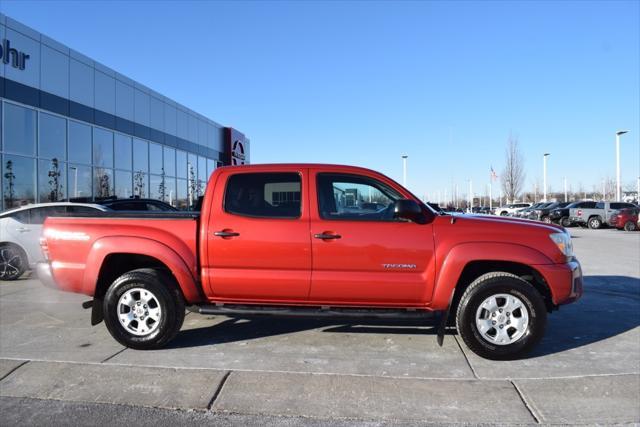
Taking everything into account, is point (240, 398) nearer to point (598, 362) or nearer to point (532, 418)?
point (532, 418)

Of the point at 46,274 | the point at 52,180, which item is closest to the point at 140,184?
the point at 52,180

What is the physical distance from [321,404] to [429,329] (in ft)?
7.84

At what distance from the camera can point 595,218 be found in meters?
29.7

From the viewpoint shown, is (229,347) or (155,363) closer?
(155,363)

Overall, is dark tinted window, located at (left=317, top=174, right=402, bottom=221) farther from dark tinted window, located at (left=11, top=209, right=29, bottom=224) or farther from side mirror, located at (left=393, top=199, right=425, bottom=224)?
dark tinted window, located at (left=11, top=209, right=29, bottom=224)

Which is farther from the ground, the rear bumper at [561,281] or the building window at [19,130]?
the building window at [19,130]

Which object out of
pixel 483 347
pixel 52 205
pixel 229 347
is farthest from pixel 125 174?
pixel 483 347

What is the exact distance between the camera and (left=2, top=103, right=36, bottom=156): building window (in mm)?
14609

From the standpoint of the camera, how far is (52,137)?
16.8 metres

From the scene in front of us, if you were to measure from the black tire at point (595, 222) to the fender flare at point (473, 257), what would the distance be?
1126 inches

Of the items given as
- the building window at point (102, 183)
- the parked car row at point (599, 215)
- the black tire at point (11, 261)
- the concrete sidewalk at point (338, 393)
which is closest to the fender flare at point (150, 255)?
the concrete sidewalk at point (338, 393)

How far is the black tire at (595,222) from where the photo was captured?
29.6 metres

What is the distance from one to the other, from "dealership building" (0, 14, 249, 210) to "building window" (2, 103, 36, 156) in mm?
30

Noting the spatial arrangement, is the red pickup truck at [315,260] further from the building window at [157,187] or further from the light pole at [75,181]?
the building window at [157,187]
